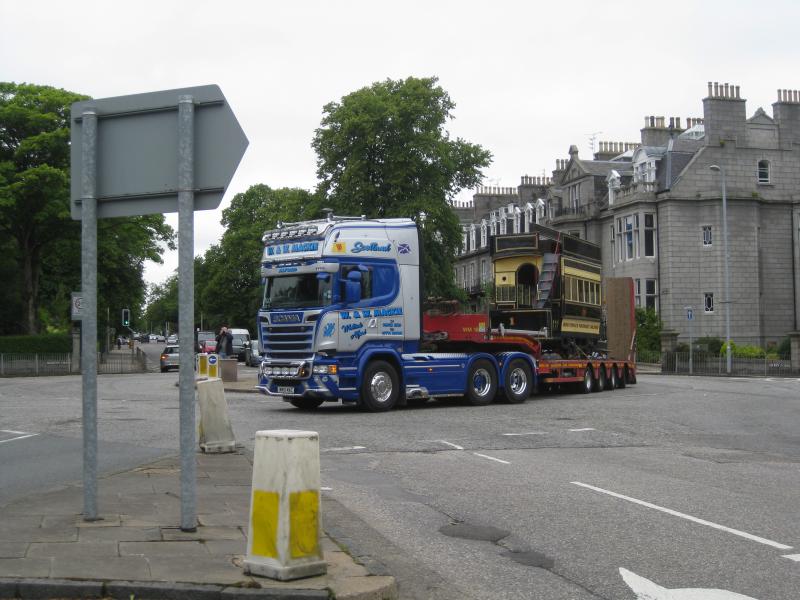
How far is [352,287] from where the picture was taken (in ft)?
63.4

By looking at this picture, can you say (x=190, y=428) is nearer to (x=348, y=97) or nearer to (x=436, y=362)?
(x=436, y=362)

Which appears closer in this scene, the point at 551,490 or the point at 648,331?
the point at 551,490

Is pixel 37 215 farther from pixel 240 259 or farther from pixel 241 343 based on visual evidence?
pixel 240 259

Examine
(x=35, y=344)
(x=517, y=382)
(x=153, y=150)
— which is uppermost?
(x=153, y=150)

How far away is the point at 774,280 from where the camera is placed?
57.5m

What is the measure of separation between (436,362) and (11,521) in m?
14.5

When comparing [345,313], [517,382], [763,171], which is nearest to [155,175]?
[345,313]

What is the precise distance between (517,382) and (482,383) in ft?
4.33

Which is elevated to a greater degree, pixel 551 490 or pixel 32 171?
pixel 32 171

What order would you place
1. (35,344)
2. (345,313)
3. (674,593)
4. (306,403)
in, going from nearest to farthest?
(674,593), (345,313), (306,403), (35,344)

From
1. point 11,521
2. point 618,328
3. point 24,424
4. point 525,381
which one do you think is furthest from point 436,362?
point 11,521

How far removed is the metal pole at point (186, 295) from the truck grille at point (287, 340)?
12.3m

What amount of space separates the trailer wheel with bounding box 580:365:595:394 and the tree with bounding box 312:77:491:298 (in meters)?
20.0

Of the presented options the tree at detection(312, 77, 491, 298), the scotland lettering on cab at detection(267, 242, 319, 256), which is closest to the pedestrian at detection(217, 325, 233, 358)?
the tree at detection(312, 77, 491, 298)
